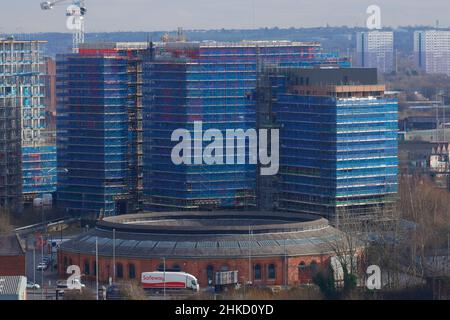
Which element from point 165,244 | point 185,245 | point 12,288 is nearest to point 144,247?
point 165,244

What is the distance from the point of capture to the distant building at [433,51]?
7436 inches

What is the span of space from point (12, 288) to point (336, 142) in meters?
24.9

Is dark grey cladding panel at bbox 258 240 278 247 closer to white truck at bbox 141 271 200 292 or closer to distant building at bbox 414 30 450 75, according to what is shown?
white truck at bbox 141 271 200 292

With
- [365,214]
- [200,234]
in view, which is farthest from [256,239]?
[365,214]

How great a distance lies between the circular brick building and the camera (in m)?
51.4

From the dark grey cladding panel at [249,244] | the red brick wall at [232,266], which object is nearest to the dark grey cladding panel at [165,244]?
the red brick wall at [232,266]

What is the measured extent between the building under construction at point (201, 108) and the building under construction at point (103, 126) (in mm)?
1371

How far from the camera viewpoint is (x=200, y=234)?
173 feet

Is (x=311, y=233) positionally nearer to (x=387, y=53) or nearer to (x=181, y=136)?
(x=181, y=136)

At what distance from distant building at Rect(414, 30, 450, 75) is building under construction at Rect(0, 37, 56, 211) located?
11517 cm

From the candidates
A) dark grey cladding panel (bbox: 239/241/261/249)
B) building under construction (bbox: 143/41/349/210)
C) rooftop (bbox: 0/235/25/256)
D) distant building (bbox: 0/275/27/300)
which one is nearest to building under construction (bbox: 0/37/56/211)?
building under construction (bbox: 143/41/349/210)

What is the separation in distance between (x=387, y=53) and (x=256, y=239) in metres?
138

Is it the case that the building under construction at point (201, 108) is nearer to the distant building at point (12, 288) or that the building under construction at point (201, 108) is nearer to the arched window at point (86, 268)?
the arched window at point (86, 268)
